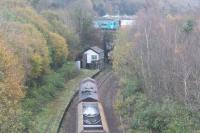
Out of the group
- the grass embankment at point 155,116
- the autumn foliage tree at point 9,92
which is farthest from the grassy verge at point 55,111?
the grass embankment at point 155,116

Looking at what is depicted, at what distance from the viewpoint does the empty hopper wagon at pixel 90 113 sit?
87.4ft

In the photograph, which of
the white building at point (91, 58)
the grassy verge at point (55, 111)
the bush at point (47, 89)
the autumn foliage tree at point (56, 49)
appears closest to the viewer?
the grassy verge at point (55, 111)

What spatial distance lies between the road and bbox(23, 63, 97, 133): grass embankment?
67cm

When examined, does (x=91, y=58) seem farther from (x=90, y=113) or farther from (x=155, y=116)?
(x=155, y=116)

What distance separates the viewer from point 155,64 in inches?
1260

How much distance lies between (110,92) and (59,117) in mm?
11363

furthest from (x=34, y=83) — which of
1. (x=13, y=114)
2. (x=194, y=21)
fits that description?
(x=13, y=114)

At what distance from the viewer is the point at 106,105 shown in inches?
1554

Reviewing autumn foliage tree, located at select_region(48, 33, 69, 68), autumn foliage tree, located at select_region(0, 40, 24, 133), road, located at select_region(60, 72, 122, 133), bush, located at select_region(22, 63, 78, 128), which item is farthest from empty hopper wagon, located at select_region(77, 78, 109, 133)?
autumn foliage tree, located at select_region(48, 33, 69, 68)

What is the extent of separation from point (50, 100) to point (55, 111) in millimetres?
3373

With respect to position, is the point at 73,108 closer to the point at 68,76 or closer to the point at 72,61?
the point at 68,76

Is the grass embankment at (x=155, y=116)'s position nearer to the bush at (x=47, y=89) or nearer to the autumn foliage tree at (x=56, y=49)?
the bush at (x=47, y=89)

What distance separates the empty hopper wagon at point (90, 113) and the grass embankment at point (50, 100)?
7.43 feet

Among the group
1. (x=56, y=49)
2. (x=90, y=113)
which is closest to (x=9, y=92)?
(x=90, y=113)
